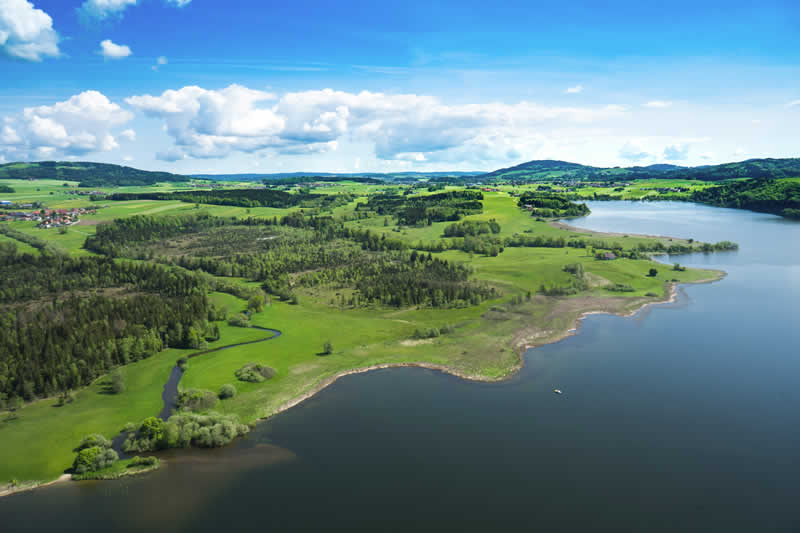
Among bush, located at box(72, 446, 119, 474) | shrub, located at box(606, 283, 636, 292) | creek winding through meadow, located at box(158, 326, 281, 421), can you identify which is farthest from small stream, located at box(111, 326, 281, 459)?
shrub, located at box(606, 283, 636, 292)

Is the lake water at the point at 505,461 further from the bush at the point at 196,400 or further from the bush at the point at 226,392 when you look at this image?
the bush at the point at 196,400

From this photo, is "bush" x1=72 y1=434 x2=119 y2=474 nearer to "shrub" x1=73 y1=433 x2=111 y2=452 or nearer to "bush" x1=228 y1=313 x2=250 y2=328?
"shrub" x1=73 y1=433 x2=111 y2=452

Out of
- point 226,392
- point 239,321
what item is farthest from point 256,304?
point 226,392

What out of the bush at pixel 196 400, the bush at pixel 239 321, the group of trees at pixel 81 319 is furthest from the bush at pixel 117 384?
the bush at pixel 239 321

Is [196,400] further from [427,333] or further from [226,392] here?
[427,333]

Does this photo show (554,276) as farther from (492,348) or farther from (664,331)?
(492,348)

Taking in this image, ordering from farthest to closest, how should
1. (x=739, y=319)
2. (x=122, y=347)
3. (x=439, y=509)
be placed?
(x=739, y=319), (x=122, y=347), (x=439, y=509)

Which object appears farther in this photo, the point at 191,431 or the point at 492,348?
the point at 492,348

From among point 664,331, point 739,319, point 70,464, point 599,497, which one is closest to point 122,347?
point 70,464

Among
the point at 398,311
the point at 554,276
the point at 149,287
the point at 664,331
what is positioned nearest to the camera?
the point at 664,331
